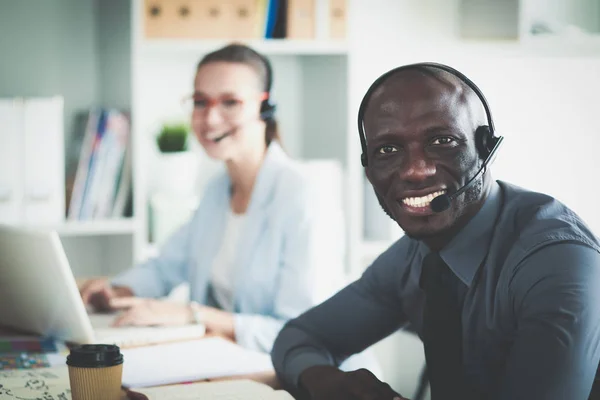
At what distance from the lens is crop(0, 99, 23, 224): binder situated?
8.66ft

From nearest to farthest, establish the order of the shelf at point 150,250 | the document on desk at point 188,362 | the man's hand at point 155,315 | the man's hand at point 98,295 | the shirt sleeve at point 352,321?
1. the document on desk at point 188,362
2. the shirt sleeve at point 352,321
3. the man's hand at point 155,315
4. the man's hand at point 98,295
5. the shelf at point 150,250

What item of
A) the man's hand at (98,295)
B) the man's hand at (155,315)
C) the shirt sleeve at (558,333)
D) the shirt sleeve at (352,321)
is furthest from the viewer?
the man's hand at (98,295)

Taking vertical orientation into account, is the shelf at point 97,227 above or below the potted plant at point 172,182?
below

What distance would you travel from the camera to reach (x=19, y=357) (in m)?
1.50

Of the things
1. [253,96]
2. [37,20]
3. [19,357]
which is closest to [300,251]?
[253,96]

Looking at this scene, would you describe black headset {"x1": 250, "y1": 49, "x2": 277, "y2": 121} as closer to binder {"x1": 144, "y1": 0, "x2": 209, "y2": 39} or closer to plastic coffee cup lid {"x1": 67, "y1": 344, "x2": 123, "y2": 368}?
binder {"x1": 144, "y1": 0, "x2": 209, "y2": 39}

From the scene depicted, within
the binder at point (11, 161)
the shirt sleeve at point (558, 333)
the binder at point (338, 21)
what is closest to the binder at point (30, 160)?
the binder at point (11, 161)

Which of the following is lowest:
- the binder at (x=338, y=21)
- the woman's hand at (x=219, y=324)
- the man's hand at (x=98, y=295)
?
the woman's hand at (x=219, y=324)

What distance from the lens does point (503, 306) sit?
3.86 ft

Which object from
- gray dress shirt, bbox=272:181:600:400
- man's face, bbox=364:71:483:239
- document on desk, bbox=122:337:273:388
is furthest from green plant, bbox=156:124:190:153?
man's face, bbox=364:71:483:239

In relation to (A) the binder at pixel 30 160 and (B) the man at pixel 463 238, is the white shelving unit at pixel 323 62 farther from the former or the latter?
(B) the man at pixel 463 238

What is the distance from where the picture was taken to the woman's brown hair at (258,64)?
2236mm

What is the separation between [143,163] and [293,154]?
24.5 inches

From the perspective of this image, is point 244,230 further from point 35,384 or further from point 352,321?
point 35,384
